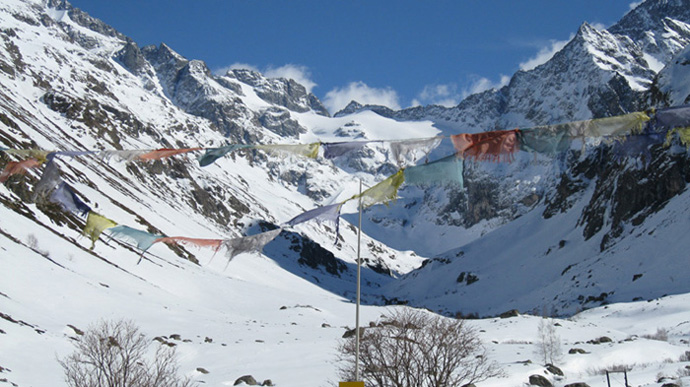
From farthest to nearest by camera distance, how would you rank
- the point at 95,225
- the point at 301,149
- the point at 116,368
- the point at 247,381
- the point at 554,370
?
the point at 247,381 → the point at 554,370 → the point at 116,368 → the point at 301,149 → the point at 95,225

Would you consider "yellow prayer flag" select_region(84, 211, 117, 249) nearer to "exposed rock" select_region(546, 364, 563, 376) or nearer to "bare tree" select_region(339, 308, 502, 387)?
"bare tree" select_region(339, 308, 502, 387)

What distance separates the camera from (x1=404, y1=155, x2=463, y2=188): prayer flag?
483 inches

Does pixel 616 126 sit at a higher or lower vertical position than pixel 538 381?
higher

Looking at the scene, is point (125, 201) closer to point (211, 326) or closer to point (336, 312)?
point (336, 312)

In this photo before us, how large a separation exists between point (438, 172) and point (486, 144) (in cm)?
116

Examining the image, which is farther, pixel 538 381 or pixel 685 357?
pixel 685 357

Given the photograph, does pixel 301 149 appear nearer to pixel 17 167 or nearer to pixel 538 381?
pixel 17 167

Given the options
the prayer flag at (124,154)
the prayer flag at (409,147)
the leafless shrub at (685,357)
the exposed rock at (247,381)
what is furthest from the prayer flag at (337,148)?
the leafless shrub at (685,357)

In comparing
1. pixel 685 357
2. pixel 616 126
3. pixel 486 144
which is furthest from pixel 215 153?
pixel 685 357

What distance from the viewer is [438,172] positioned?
12.5m

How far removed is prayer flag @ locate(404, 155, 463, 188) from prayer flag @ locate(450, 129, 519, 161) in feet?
0.92

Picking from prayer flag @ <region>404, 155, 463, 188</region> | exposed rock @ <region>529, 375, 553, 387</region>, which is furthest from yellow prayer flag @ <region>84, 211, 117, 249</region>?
exposed rock @ <region>529, 375, 553, 387</region>

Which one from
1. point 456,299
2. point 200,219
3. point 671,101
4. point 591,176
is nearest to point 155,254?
point 456,299

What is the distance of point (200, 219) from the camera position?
152m
